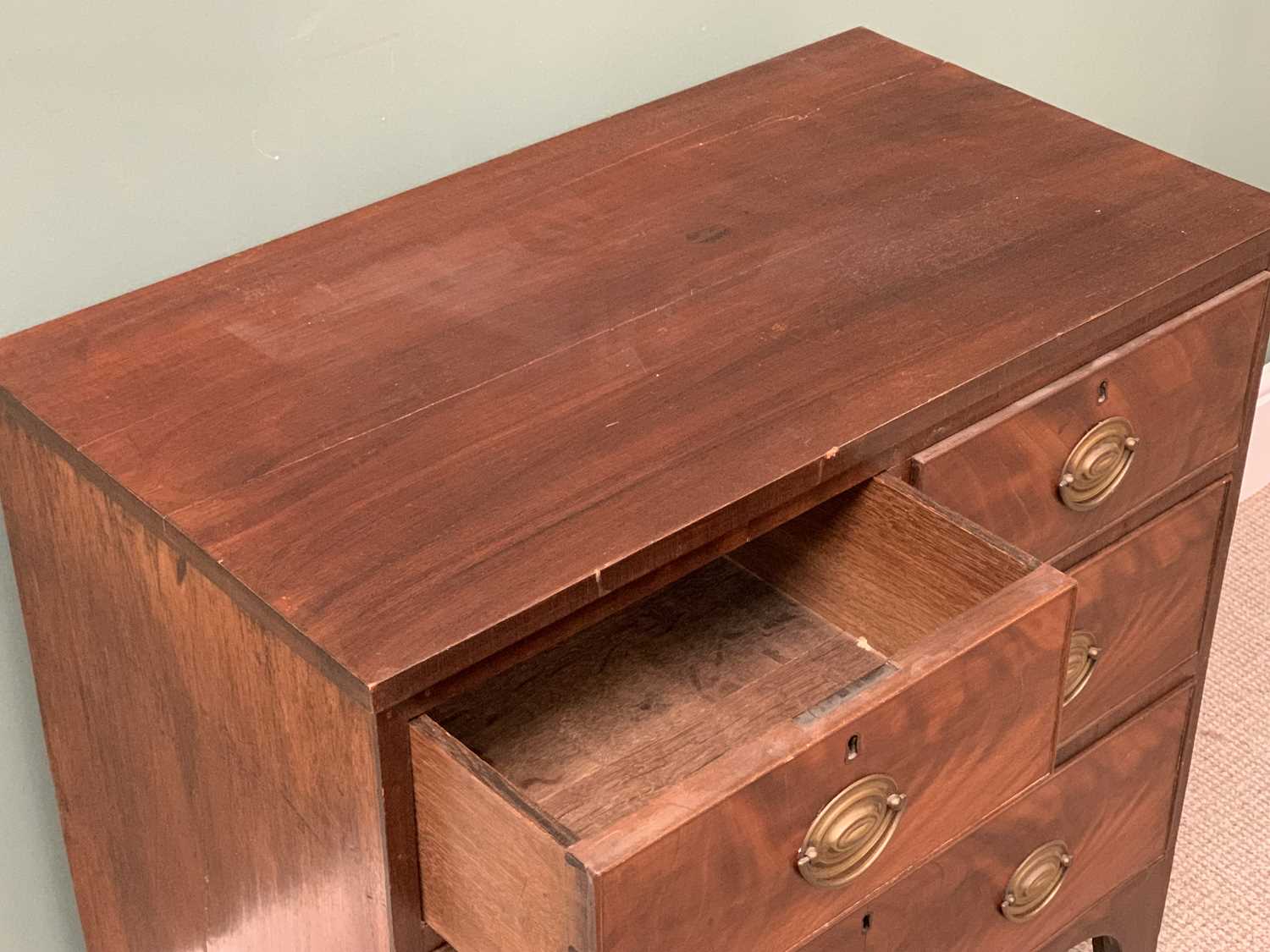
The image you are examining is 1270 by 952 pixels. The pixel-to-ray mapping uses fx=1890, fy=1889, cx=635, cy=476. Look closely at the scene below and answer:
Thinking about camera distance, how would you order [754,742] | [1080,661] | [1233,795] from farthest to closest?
[1233,795]
[1080,661]
[754,742]

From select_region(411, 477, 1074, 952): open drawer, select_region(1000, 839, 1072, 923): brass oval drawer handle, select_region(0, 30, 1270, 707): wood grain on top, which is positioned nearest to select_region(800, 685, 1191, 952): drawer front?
select_region(1000, 839, 1072, 923): brass oval drawer handle

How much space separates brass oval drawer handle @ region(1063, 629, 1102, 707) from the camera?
3.98ft

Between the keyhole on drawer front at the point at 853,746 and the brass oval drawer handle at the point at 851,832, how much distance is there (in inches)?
0.8

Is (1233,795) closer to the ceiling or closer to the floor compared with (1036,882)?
closer to the floor

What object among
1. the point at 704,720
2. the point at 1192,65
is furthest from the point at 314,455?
the point at 1192,65

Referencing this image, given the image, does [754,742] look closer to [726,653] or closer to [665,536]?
[665,536]

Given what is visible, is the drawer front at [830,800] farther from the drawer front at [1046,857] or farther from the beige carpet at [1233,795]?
the beige carpet at [1233,795]

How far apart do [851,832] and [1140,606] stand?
0.41 metres

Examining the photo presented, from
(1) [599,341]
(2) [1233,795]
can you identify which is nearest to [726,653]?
(1) [599,341]

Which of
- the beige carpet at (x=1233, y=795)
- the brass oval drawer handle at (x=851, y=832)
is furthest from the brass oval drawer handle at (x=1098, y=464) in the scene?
the beige carpet at (x=1233, y=795)

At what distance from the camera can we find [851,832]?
938 mm

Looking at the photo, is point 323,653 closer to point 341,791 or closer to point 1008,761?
point 341,791

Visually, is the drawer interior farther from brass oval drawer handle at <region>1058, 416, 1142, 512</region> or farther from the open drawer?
brass oval drawer handle at <region>1058, 416, 1142, 512</region>

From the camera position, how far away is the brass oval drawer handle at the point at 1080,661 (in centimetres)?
121
